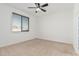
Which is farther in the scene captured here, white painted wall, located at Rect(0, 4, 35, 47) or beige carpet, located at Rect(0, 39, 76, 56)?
white painted wall, located at Rect(0, 4, 35, 47)

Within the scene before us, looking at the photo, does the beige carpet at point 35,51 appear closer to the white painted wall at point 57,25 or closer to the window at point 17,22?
the window at point 17,22

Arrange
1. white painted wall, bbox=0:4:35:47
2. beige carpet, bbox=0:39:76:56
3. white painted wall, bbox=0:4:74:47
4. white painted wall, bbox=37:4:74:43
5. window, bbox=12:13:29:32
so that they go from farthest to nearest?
white painted wall, bbox=37:4:74:43 → window, bbox=12:13:29:32 → white painted wall, bbox=0:4:74:47 → white painted wall, bbox=0:4:35:47 → beige carpet, bbox=0:39:76:56

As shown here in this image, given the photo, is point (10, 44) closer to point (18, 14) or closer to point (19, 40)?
point (19, 40)

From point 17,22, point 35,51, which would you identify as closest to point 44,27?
point 17,22

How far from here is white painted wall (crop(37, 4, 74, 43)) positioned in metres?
4.50

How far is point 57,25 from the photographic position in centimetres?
491

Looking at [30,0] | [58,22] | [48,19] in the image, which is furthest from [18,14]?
[30,0]

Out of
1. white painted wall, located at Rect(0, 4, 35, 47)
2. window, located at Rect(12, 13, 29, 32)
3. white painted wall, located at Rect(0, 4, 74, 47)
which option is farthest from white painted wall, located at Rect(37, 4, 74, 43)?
window, located at Rect(12, 13, 29, 32)

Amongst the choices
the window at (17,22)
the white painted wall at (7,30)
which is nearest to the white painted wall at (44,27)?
the white painted wall at (7,30)

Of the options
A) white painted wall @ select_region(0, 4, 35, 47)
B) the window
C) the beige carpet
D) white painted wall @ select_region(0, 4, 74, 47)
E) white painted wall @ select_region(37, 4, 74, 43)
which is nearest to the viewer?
the beige carpet

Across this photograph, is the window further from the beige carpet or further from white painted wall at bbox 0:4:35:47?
the beige carpet

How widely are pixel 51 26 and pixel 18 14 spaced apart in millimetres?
2162

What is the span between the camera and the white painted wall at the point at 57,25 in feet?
14.8

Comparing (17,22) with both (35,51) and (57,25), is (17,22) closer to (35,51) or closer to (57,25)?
(35,51)
